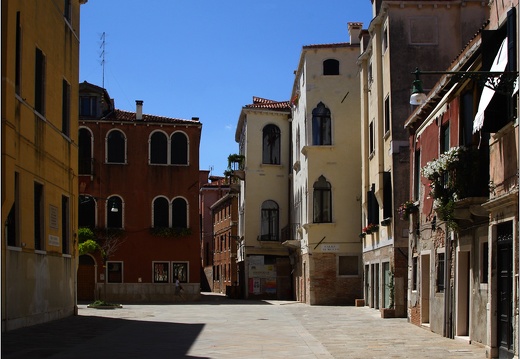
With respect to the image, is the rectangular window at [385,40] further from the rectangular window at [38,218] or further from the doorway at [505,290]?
the doorway at [505,290]

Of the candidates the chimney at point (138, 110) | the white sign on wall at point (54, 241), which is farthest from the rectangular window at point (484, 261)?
the chimney at point (138, 110)

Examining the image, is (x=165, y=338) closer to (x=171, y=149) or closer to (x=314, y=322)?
(x=314, y=322)

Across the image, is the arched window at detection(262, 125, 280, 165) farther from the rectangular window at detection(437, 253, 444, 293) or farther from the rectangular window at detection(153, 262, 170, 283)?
the rectangular window at detection(437, 253, 444, 293)

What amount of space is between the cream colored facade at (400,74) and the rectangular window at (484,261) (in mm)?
11878

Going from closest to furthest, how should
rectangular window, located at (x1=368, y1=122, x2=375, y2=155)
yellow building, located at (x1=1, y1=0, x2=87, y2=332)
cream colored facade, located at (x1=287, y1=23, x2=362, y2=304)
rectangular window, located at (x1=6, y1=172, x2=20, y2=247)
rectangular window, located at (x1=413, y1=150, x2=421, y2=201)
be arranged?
yellow building, located at (x1=1, y1=0, x2=87, y2=332) → rectangular window, located at (x1=6, y1=172, x2=20, y2=247) → rectangular window, located at (x1=413, y1=150, x2=421, y2=201) → rectangular window, located at (x1=368, y1=122, x2=375, y2=155) → cream colored facade, located at (x1=287, y1=23, x2=362, y2=304)

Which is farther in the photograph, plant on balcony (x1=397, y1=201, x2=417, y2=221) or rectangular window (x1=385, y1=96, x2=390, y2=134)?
rectangular window (x1=385, y1=96, x2=390, y2=134)

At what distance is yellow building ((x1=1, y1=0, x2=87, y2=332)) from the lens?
18.6 metres

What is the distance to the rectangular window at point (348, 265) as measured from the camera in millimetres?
39156

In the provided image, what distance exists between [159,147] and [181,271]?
21.9ft

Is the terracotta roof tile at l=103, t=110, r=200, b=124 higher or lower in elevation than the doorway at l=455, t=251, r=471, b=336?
higher

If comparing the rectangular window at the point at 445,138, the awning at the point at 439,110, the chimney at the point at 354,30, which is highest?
the chimney at the point at 354,30

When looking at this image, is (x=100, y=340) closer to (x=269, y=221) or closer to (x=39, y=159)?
(x=39, y=159)

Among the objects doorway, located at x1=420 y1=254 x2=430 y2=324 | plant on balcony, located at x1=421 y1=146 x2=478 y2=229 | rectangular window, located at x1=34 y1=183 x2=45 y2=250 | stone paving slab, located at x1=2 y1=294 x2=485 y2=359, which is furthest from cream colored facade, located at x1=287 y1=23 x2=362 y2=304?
plant on balcony, located at x1=421 y1=146 x2=478 y2=229

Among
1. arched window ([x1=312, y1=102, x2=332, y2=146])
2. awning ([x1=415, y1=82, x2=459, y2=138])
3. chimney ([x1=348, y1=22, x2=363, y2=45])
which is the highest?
chimney ([x1=348, y1=22, x2=363, y2=45])
